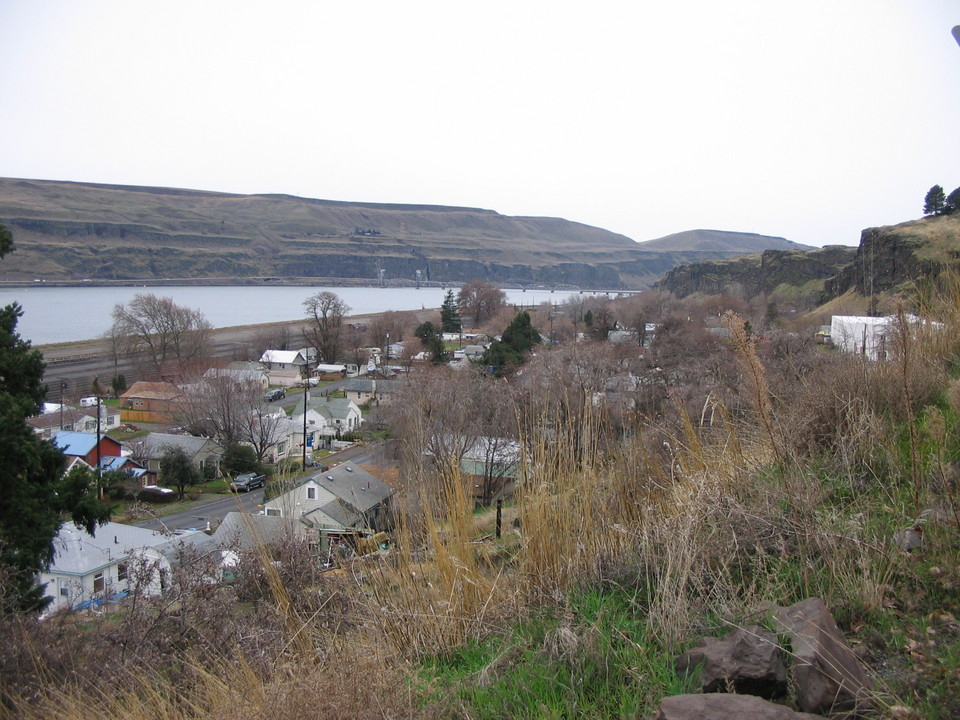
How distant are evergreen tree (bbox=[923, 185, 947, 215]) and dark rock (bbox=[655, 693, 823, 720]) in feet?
149

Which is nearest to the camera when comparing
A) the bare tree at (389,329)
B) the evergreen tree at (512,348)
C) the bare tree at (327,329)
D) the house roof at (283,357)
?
the evergreen tree at (512,348)

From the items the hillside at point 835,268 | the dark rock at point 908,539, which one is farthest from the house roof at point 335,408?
the dark rock at point 908,539

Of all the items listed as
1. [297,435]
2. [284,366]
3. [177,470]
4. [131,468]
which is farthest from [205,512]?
[284,366]

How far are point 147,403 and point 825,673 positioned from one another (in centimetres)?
3117

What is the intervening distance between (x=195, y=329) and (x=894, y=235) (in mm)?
41198

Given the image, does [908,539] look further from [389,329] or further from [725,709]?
[389,329]

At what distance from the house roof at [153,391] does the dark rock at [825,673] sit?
28.6 metres

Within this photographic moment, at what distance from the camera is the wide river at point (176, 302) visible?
5170cm

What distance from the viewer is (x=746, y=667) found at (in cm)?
177

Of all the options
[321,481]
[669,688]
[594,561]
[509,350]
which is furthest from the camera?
[509,350]

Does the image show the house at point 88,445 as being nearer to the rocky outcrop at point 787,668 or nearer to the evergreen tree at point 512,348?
the evergreen tree at point 512,348

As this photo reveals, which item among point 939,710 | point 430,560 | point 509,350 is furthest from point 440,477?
point 509,350

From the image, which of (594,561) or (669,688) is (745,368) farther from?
(669,688)

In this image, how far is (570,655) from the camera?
6.75 ft
